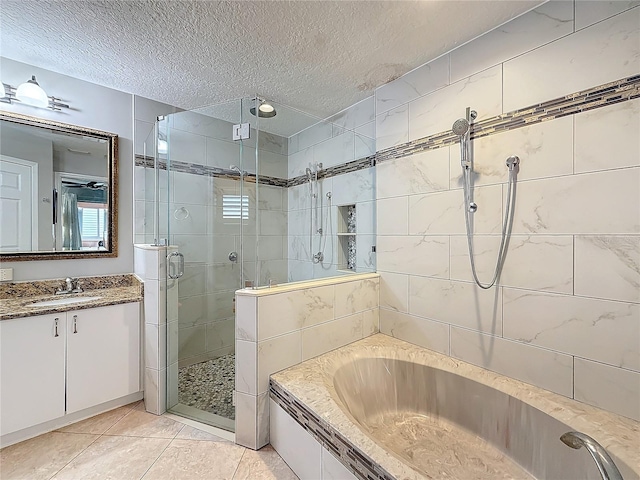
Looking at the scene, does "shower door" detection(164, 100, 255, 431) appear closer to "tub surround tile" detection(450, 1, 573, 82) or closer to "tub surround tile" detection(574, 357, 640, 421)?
"tub surround tile" detection(450, 1, 573, 82)

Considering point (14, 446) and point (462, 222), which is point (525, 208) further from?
point (14, 446)

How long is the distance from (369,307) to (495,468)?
44.2 inches

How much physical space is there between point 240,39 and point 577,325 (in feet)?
7.97

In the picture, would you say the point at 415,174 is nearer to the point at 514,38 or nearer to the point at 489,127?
the point at 489,127

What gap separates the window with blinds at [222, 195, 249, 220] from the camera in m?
2.04

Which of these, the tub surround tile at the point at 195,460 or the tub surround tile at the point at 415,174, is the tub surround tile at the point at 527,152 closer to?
the tub surround tile at the point at 415,174

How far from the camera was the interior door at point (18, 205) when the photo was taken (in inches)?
73.7

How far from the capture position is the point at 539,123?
4.73 feet

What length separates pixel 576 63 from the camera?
1327 millimetres

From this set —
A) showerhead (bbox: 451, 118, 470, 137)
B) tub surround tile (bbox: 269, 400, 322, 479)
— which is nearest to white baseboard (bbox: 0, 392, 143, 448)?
tub surround tile (bbox: 269, 400, 322, 479)

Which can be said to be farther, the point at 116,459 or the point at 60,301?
the point at 60,301

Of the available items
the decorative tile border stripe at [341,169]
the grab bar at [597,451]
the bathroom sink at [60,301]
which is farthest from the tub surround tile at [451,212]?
the bathroom sink at [60,301]

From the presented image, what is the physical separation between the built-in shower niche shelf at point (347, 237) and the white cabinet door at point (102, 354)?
5.56 ft

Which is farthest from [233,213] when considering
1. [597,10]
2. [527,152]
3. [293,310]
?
[597,10]
